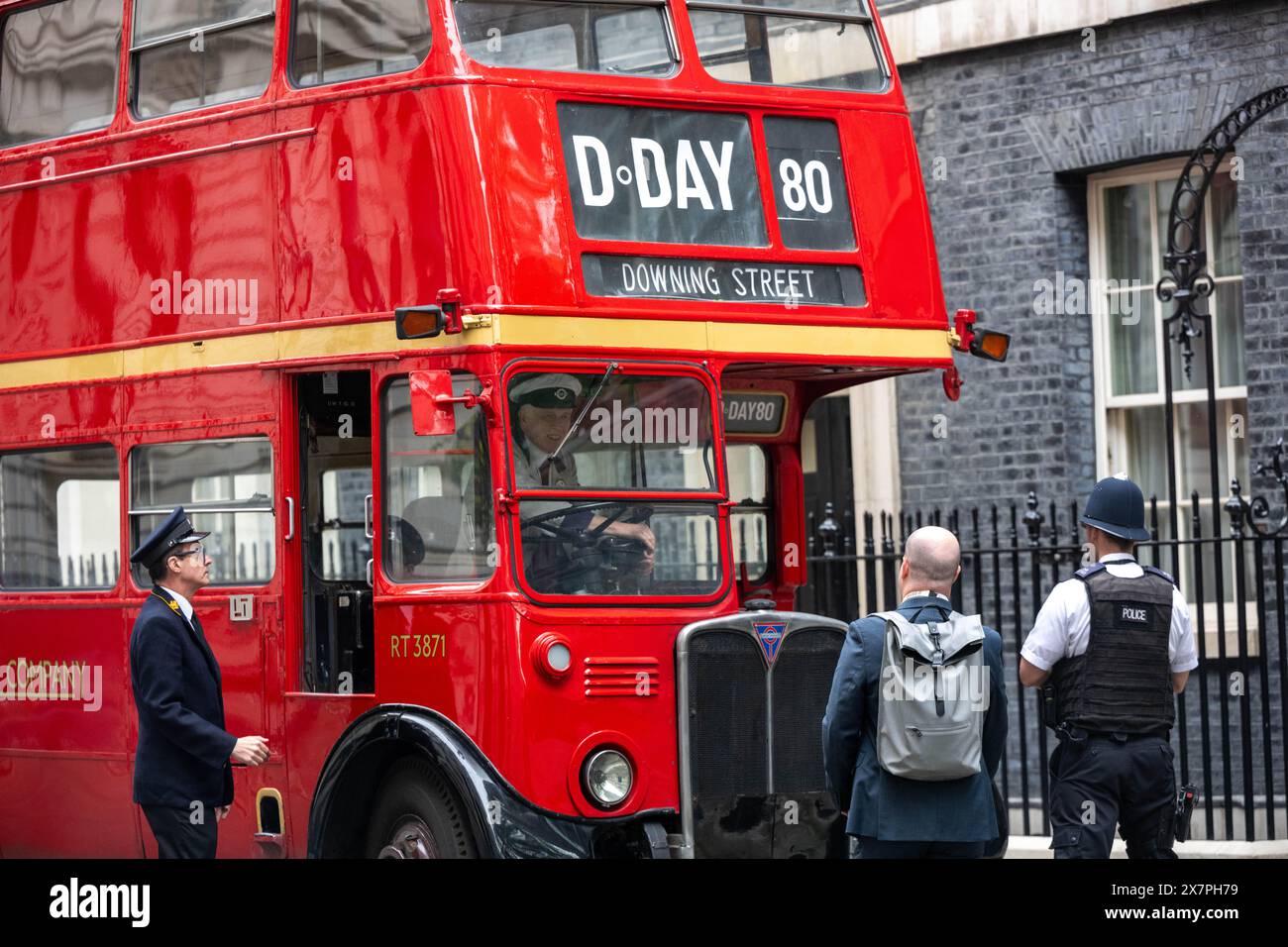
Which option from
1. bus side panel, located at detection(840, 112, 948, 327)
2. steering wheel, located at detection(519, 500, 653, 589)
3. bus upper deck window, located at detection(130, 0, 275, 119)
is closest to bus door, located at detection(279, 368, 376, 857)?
steering wheel, located at detection(519, 500, 653, 589)

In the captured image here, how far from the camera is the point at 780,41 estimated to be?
9.70 meters

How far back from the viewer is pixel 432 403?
331 inches

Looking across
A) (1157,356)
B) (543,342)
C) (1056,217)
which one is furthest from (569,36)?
(1157,356)

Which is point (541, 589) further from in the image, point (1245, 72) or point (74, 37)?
point (1245, 72)

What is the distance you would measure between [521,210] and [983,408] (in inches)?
239

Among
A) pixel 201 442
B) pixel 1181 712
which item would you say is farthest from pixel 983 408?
pixel 201 442

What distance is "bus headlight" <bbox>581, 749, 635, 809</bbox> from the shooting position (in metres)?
8.58

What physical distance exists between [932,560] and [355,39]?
11.8 feet

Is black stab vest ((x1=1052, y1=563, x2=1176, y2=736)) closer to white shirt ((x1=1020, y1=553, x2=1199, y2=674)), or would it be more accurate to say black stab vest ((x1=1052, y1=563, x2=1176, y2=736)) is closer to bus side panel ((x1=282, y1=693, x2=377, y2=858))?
white shirt ((x1=1020, y1=553, x2=1199, y2=674))

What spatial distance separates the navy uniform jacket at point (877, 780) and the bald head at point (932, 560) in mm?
60

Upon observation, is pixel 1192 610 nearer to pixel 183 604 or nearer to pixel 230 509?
pixel 230 509

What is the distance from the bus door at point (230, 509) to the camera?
31.2 feet

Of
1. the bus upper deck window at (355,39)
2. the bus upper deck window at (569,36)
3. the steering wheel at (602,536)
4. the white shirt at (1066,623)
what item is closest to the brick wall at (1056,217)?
the steering wheel at (602,536)

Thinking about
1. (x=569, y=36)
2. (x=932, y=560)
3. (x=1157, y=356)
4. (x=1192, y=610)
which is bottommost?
(x=1192, y=610)
